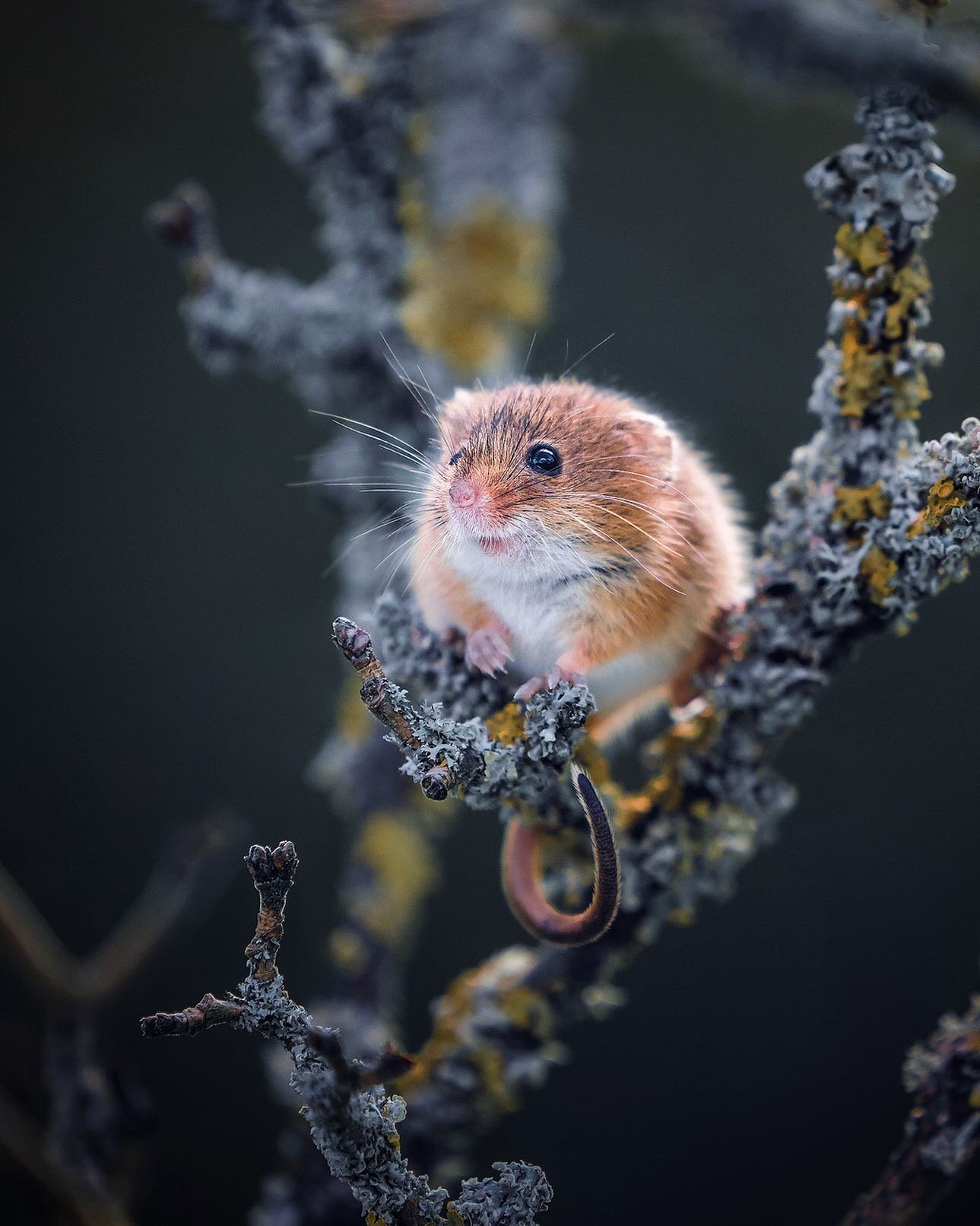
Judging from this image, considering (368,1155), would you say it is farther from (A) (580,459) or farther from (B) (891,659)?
(B) (891,659)

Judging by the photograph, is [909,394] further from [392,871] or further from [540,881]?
[392,871]

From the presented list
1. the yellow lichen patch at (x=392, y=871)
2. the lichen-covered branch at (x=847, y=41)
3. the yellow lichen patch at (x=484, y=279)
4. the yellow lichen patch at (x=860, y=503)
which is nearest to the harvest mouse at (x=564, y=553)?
the yellow lichen patch at (x=860, y=503)

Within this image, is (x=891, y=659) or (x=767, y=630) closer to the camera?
(x=767, y=630)

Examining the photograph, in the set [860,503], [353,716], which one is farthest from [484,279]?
[860,503]

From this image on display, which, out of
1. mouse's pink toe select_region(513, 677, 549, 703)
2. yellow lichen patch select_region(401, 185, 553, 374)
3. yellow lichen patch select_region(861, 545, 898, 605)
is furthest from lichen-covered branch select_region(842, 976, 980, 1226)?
yellow lichen patch select_region(401, 185, 553, 374)

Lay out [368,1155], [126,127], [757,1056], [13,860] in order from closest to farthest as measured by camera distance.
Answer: [368,1155] < [757,1056] < [13,860] < [126,127]

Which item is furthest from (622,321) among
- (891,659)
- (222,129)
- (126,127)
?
(126,127)

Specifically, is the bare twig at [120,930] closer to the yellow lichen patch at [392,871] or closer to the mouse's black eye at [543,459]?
the yellow lichen patch at [392,871]
